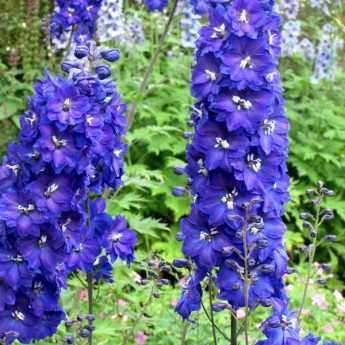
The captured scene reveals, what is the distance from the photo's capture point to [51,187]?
2.83 metres

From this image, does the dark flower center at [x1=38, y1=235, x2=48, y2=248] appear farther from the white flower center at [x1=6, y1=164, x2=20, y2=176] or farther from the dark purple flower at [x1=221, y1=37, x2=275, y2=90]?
the dark purple flower at [x1=221, y1=37, x2=275, y2=90]

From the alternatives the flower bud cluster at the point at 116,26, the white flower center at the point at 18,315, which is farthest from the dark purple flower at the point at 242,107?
the flower bud cluster at the point at 116,26

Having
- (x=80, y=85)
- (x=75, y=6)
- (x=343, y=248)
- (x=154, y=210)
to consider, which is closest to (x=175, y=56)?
(x=154, y=210)

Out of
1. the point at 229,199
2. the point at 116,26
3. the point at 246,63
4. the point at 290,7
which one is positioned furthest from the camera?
the point at 290,7

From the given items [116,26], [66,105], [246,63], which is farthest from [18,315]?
[116,26]

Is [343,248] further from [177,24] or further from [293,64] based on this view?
[177,24]

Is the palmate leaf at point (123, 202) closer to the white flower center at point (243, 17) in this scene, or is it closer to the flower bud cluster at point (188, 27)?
the white flower center at point (243, 17)

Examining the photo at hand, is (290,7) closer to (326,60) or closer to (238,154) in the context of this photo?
(326,60)

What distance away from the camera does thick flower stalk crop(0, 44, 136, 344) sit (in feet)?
9.20

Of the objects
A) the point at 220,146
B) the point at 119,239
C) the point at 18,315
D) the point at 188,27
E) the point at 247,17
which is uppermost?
the point at 247,17

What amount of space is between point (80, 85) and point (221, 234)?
2.10ft

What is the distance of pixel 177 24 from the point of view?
32.6 feet

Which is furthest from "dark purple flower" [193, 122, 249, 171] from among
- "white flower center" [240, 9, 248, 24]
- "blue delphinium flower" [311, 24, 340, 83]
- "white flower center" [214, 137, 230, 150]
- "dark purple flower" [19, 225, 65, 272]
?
"blue delphinium flower" [311, 24, 340, 83]

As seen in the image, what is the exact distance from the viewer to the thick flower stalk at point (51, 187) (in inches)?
110
